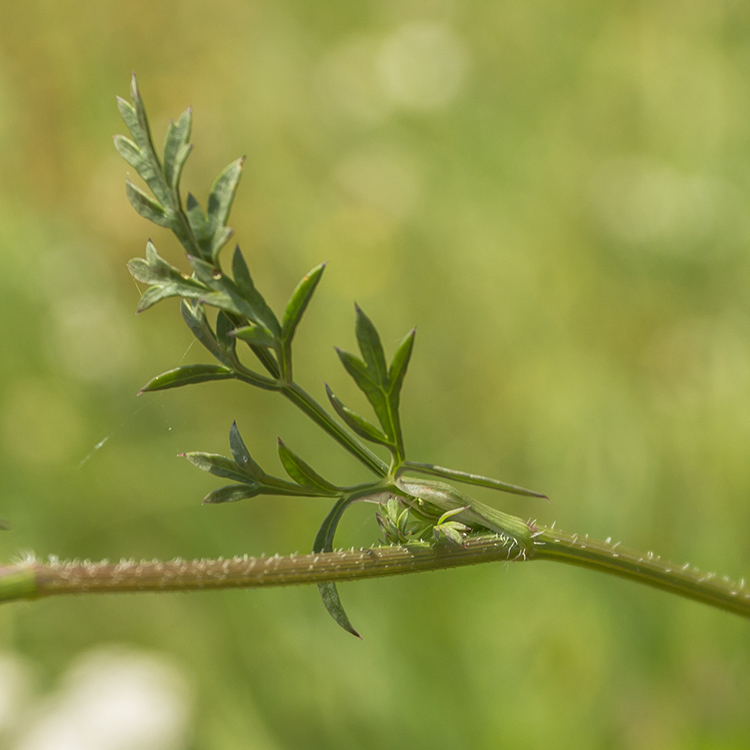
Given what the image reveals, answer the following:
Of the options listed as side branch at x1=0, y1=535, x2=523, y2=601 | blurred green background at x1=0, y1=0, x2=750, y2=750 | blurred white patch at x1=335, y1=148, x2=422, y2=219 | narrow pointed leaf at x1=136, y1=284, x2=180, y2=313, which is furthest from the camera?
blurred white patch at x1=335, y1=148, x2=422, y2=219

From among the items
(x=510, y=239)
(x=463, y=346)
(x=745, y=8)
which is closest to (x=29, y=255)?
(x=463, y=346)

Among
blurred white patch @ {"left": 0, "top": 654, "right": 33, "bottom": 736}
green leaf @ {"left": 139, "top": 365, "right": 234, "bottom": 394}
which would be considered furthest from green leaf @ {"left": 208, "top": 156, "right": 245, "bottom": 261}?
blurred white patch @ {"left": 0, "top": 654, "right": 33, "bottom": 736}

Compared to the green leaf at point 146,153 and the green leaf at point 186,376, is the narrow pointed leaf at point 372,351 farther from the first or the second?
the green leaf at point 146,153

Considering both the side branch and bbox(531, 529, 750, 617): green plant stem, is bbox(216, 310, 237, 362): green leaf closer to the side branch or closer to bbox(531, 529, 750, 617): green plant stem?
the side branch

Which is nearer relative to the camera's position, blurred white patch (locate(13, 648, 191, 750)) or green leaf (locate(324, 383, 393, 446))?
green leaf (locate(324, 383, 393, 446))

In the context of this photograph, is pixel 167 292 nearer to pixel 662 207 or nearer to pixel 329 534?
pixel 329 534
